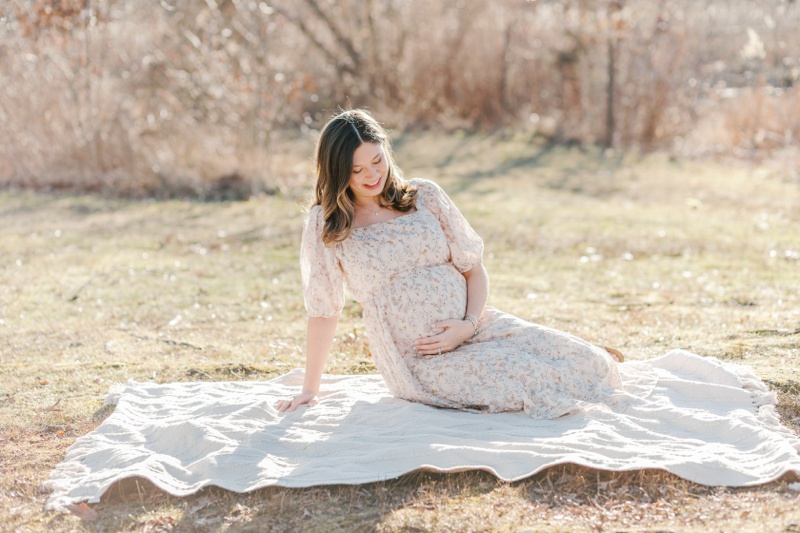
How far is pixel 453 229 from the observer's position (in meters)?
4.10

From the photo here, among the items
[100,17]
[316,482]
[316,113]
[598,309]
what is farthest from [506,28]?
[316,482]

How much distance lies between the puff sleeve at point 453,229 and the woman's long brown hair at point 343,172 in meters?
0.12

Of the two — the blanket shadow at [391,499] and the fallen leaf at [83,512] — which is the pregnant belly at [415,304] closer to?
the blanket shadow at [391,499]

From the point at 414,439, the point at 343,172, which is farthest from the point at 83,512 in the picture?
the point at 343,172

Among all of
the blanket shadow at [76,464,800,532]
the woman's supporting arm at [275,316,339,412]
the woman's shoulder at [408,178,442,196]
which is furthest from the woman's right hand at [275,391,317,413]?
the woman's shoulder at [408,178,442,196]

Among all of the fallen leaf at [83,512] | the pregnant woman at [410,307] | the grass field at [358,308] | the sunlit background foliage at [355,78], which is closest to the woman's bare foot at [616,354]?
the pregnant woman at [410,307]

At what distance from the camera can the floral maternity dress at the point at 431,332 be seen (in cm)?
384

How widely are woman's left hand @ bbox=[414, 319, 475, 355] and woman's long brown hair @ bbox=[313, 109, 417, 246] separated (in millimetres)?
565

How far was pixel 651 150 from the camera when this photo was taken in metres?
14.5

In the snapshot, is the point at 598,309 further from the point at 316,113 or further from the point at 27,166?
the point at 316,113

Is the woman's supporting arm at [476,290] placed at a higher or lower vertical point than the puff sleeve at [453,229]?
lower

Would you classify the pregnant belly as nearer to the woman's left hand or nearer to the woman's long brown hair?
the woman's left hand

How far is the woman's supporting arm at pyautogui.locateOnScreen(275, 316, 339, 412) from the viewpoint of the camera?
3936 millimetres

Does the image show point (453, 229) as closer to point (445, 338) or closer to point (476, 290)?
point (476, 290)
